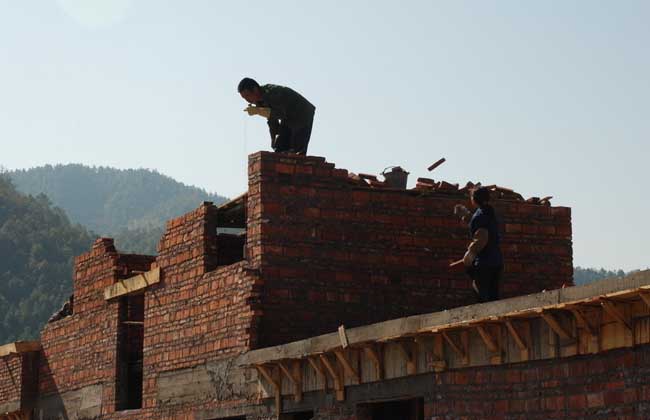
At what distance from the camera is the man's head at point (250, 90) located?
15812 millimetres

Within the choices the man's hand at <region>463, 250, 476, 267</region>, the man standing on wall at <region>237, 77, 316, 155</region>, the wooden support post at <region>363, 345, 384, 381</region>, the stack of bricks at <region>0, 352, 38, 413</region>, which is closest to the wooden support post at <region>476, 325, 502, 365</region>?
the wooden support post at <region>363, 345, 384, 381</region>

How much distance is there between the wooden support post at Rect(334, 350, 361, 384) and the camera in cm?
1258

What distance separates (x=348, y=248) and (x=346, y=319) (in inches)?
34.5

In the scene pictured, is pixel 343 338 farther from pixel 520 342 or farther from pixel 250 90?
pixel 250 90

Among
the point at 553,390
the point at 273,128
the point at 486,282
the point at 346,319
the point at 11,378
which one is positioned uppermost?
the point at 273,128

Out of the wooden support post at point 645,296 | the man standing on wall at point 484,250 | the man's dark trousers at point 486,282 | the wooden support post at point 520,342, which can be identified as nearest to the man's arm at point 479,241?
the man standing on wall at point 484,250

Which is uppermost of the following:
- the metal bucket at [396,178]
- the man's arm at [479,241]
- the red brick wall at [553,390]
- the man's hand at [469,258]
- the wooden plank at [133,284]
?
the metal bucket at [396,178]

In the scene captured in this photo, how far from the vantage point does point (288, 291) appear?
1478 cm

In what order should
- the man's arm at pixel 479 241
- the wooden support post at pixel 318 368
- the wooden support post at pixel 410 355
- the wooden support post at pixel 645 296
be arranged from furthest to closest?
the wooden support post at pixel 318 368 → the man's arm at pixel 479 241 → the wooden support post at pixel 410 355 → the wooden support post at pixel 645 296

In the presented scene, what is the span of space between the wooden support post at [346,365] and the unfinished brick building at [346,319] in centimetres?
2

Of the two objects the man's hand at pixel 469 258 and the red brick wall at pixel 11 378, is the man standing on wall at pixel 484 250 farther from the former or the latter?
the red brick wall at pixel 11 378

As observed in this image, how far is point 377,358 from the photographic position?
482 inches

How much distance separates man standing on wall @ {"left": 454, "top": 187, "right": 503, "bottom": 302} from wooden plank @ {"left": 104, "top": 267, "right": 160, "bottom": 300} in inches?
231

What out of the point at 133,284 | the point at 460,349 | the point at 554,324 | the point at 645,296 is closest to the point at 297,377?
the point at 460,349
